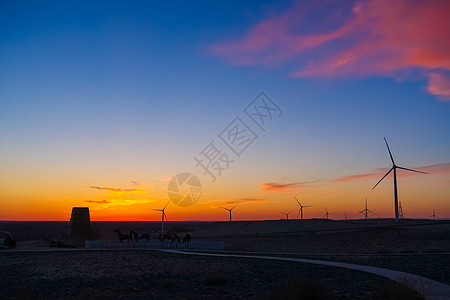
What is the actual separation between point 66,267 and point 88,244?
56.5ft

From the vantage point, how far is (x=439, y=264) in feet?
85.3

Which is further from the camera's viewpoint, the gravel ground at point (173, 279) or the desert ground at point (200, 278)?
the gravel ground at point (173, 279)

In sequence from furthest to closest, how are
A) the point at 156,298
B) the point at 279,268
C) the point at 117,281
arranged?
the point at 279,268 → the point at 117,281 → the point at 156,298

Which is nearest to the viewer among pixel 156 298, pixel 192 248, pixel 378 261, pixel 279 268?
pixel 156 298

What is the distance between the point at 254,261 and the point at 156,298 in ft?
36.5

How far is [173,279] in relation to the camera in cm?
2305

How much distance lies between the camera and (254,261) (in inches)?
1129

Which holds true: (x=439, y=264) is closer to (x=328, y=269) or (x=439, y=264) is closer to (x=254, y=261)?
(x=328, y=269)

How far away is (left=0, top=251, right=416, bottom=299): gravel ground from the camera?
18969 millimetres

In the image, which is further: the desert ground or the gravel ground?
the gravel ground

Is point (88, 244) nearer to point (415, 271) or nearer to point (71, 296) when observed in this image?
point (71, 296)

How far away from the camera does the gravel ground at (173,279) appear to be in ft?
62.2

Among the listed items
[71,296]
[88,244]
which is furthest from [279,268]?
[88,244]

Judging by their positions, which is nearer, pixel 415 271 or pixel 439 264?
pixel 415 271
